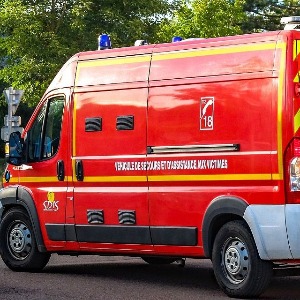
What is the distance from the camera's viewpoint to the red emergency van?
1216 cm

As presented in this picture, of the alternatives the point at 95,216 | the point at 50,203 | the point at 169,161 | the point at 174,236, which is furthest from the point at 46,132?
the point at 174,236

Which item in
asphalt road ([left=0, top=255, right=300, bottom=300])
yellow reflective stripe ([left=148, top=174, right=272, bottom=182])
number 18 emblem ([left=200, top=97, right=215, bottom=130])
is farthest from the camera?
number 18 emblem ([left=200, top=97, right=215, bottom=130])

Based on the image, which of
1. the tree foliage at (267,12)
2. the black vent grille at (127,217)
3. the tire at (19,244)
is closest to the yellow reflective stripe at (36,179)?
the tire at (19,244)

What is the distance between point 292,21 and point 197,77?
3.76 feet

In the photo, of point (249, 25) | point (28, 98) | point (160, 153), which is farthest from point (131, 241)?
point (249, 25)

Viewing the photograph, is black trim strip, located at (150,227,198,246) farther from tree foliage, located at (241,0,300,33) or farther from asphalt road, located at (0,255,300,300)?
tree foliage, located at (241,0,300,33)

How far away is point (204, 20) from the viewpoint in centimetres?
5481

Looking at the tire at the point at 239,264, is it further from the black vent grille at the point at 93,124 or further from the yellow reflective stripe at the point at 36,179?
the yellow reflective stripe at the point at 36,179

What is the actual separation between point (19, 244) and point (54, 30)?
3595cm

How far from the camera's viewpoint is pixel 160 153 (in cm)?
1338

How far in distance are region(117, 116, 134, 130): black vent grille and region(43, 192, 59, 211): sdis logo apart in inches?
55.3

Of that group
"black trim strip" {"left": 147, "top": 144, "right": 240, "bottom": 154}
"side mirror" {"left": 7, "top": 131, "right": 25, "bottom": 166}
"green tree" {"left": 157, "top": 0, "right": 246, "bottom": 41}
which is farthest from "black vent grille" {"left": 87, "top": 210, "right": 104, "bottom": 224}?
"green tree" {"left": 157, "top": 0, "right": 246, "bottom": 41}

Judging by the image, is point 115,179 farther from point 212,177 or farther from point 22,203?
point 22,203

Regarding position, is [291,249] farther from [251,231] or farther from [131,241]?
[131,241]
